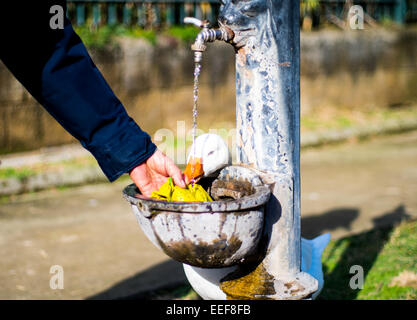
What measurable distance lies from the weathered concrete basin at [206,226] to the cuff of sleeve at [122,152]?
105 mm

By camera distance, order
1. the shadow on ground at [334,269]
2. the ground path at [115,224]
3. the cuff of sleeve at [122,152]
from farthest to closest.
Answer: the ground path at [115,224] → the shadow on ground at [334,269] → the cuff of sleeve at [122,152]

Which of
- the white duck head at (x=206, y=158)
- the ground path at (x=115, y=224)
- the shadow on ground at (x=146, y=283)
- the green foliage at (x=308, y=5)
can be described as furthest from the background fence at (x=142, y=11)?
the white duck head at (x=206, y=158)

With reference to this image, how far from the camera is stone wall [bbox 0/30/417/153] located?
5738mm

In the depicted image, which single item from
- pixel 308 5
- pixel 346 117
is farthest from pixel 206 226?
pixel 308 5

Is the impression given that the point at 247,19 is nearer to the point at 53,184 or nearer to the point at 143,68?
the point at 53,184

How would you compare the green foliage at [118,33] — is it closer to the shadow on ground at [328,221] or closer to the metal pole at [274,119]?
the shadow on ground at [328,221]

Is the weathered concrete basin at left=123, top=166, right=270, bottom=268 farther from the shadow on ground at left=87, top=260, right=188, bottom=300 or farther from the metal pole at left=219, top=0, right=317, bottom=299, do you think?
the shadow on ground at left=87, top=260, right=188, bottom=300

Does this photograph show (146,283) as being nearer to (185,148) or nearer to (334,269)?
(334,269)

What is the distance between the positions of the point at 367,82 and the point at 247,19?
6371mm

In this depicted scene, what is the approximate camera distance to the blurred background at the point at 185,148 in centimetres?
341

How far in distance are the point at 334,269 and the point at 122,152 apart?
1738mm

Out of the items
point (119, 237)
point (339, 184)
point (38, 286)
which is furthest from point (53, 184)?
point (339, 184)

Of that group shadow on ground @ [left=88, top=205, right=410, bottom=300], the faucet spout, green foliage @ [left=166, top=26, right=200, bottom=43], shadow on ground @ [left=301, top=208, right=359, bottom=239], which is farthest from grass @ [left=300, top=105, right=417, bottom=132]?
the faucet spout
